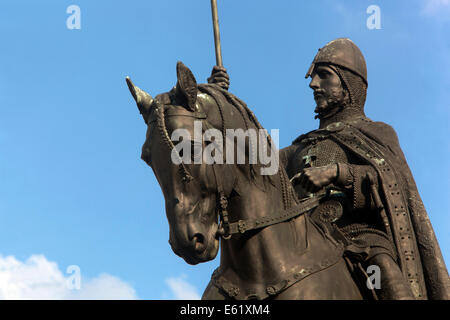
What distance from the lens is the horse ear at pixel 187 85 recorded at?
699 centimetres

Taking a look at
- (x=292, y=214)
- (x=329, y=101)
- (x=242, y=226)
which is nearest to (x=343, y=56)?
(x=329, y=101)

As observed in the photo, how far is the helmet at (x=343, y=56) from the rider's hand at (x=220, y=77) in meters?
2.97

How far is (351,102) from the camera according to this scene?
10.9 metres

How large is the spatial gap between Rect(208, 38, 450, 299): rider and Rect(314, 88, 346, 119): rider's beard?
0.06ft

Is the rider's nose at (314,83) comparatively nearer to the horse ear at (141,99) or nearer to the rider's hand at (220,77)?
the rider's hand at (220,77)

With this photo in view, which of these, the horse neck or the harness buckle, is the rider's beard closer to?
the horse neck

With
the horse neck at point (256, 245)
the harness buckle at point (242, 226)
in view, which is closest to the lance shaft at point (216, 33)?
the horse neck at point (256, 245)

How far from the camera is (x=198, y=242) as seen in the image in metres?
6.85

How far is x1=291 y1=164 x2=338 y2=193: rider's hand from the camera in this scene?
864 cm

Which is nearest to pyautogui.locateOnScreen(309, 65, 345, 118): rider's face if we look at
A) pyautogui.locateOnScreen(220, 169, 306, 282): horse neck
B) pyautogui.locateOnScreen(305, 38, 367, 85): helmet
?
pyautogui.locateOnScreen(305, 38, 367, 85): helmet

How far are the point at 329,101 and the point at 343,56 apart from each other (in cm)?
75
